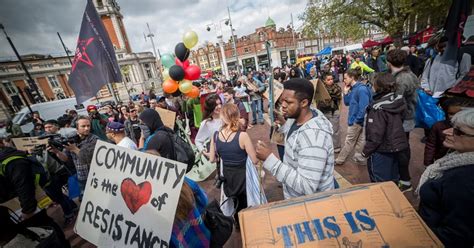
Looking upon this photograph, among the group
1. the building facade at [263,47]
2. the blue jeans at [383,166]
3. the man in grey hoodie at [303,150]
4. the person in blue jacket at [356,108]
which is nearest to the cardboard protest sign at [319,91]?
the person in blue jacket at [356,108]

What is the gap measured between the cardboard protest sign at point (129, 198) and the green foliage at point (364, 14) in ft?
55.3

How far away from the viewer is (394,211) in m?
1.06

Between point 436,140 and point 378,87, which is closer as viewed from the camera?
point 436,140

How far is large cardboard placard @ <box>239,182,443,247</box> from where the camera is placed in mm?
987

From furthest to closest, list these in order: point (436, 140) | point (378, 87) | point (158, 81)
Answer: point (158, 81)
point (378, 87)
point (436, 140)

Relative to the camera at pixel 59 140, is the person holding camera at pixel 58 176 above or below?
below

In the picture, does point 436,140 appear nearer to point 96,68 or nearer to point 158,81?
point 96,68

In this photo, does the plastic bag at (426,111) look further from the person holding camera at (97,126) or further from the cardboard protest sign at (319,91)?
the person holding camera at (97,126)

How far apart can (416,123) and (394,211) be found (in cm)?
328

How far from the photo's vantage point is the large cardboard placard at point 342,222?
99cm

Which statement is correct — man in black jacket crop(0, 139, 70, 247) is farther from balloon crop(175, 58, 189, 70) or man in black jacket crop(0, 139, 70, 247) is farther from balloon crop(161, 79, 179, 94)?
balloon crop(175, 58, 189, 70)

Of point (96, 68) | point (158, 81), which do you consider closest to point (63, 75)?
point (158, 81)

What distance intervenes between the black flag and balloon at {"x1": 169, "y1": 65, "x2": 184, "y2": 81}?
4.18 feet

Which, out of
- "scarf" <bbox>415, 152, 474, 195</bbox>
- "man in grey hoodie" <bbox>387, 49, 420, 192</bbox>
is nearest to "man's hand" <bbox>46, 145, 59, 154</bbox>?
"scarf" <bbox>415, 152, 474, 195</bbox>
